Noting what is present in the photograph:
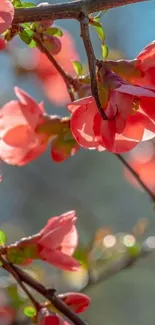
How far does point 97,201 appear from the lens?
11.7ft

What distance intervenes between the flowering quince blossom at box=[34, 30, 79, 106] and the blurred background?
115 cm

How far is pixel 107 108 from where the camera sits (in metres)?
0.64

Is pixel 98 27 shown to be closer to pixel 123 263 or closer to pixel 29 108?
pixel 29 108

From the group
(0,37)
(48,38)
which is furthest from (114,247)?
(0,37)

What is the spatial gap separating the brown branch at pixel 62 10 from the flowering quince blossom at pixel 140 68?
0.24 feet

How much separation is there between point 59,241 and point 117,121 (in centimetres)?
27

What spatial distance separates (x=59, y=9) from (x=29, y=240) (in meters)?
0.36

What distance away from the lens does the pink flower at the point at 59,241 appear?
0.85 metres

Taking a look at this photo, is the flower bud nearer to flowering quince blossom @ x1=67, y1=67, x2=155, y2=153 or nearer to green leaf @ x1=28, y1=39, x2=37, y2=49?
green leaf @ x1=28, y1=39, x2=37, y2=49

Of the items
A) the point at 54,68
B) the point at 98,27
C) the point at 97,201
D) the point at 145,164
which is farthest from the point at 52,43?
the point at 97,201

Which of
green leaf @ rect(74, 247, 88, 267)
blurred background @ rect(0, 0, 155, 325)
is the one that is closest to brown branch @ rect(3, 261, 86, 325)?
green leaf @ rect(74, 247, 88, 267)

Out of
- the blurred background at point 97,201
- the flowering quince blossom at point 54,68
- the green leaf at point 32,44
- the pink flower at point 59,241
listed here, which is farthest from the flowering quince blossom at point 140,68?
the blurred background at point 97,201

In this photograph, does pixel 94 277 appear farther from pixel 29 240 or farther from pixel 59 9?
pixel 59 9

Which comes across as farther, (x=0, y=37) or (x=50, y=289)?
(x=50, y=289)
